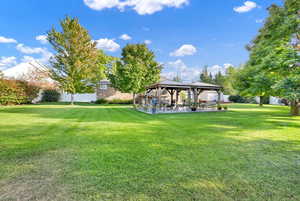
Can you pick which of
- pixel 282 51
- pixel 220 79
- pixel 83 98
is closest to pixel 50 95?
pixel 83 98

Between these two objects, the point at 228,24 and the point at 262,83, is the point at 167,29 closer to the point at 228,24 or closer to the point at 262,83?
the point at 228,24

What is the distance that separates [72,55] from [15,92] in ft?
25.1

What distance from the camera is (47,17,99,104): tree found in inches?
791

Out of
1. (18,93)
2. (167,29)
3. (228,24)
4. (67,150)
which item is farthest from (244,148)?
(18,93)

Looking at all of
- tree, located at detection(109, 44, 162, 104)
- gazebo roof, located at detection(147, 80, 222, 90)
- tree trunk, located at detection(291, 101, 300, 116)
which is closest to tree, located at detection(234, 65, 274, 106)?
tree trunk, located at detection(291, 101, 300, 116)

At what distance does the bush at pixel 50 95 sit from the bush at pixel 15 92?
482 centimetres

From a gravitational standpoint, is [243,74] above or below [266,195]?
above

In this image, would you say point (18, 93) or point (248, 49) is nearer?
point (248, 49)

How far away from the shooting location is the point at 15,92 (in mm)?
16953

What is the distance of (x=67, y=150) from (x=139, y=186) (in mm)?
2511

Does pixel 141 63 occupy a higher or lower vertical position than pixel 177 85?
higher

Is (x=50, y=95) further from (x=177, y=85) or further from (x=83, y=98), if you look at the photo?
(x=177, y=85)

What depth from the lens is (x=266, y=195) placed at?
Answer: 6.95 feet

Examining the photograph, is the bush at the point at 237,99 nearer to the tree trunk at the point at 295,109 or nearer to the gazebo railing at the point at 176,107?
the gazebo railing at the point at 176,107
